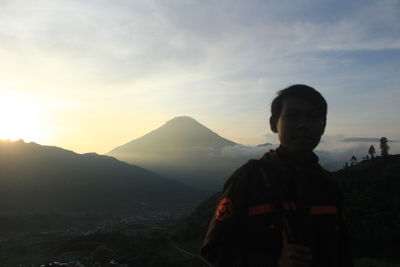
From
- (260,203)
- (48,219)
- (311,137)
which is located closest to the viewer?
(260,203)

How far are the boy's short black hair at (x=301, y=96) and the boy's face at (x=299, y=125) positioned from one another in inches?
1.3

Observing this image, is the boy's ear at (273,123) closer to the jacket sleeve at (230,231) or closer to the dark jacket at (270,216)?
the dark jacket at (270,216)

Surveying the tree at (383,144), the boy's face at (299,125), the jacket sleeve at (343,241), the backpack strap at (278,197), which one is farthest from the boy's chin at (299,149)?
the tree at (383,144)

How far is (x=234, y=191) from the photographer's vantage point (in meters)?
2.57

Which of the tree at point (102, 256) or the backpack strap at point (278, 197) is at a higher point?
the backpack strap at point (278, 197)

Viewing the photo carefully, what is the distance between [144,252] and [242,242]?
58.2m

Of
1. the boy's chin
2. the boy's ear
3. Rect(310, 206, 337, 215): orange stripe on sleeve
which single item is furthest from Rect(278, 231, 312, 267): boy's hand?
the boy's ear

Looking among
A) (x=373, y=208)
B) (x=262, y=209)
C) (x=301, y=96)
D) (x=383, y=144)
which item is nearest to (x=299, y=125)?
(x=301, y=96)

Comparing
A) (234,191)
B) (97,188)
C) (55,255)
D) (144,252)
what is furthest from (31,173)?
(234,191)

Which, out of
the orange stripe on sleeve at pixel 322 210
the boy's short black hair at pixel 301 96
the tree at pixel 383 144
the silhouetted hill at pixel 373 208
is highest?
the tree at pixel 383 144

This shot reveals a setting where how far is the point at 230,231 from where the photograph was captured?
2.52 metres

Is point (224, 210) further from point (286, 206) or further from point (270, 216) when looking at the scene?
point (286, 206)

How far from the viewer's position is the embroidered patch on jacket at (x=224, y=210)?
2.53m

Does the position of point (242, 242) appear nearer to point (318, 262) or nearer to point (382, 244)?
point (318, 262)
